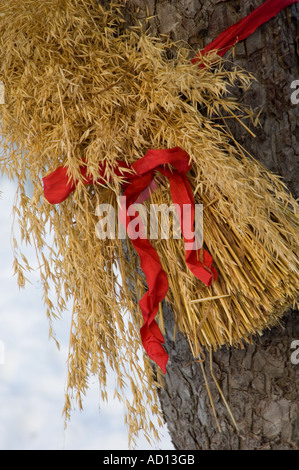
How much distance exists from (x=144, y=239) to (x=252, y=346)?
296 millimetres

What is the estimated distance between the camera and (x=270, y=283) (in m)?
0.75

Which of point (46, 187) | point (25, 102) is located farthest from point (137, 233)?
point (25, 102)

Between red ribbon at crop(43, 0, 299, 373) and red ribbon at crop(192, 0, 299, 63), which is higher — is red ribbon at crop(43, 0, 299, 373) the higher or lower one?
the lower one

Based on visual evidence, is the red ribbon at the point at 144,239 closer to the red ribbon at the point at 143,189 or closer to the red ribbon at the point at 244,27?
Result: the red ribbon at the point at 143,189

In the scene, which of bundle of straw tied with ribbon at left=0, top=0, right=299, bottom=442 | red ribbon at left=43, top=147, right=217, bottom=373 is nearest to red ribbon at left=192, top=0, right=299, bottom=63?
bundle of straw tied with ribbon at left=0, top=0, right=299, bottom=442

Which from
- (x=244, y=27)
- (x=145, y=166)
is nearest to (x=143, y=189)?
(x=145, y=166)

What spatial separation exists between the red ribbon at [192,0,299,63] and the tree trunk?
2 centimetres

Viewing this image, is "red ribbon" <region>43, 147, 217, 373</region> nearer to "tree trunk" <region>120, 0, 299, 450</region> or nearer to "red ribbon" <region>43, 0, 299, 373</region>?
"red ribbon" <region>43, 0, 299, 373</region>

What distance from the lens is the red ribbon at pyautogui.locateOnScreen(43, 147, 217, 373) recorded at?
2.49 ft

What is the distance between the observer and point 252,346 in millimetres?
921

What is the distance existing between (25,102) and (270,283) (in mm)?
450

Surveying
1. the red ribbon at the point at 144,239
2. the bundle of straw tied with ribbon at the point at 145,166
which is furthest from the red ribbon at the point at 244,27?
the red ribbon at the point at 144,239

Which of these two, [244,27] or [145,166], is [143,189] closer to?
[145,166]

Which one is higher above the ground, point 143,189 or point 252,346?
point 143,189
